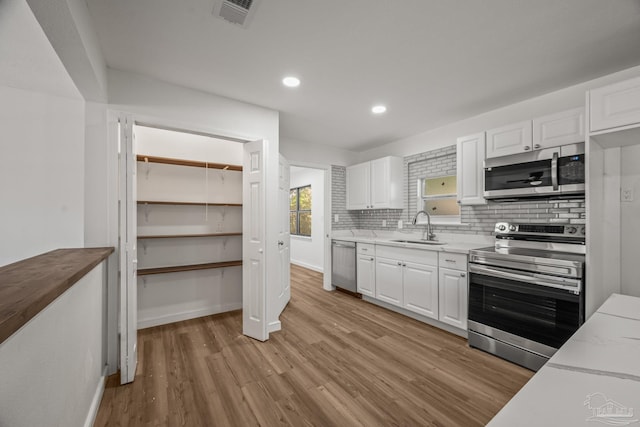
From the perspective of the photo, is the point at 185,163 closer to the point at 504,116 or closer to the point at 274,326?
the point at 274,326

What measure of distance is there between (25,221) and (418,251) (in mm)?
3563

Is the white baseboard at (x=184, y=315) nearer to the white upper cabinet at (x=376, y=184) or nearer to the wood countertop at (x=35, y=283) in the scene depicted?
the wood countertop at (x=35, y=283)

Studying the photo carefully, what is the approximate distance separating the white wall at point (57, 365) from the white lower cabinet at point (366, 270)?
3.12 m

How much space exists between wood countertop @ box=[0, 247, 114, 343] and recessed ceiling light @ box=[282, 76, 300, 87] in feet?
6.84

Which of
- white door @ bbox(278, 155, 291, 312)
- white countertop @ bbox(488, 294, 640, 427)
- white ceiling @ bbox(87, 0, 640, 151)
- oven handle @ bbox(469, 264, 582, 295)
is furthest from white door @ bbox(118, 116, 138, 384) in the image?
oven handle @ bbox(469, 264, 582, 295)

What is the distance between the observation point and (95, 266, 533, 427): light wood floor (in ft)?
5.90

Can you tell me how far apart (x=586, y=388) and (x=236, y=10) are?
91.0 inches

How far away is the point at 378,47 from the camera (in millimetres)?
2098

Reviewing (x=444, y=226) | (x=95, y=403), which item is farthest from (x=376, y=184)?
(x=95, y=403)

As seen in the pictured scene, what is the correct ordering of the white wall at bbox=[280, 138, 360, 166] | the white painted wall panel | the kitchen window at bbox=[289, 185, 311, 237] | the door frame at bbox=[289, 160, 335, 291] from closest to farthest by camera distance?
the white painted wall panel < the white wall at bbox=[280, 138, 360, 166] < the door frame at bbox=[289, 160, 335, 291] < the kitchen window at bbox=[289, 185, 311, 237]

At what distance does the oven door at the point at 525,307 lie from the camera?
2145mm

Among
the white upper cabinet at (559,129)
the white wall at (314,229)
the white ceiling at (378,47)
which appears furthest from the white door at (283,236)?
the white upper cabinet at (559,129)

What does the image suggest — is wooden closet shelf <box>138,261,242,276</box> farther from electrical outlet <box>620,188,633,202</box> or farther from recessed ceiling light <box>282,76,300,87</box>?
electrical outlet <box>620,188,633,202</box>

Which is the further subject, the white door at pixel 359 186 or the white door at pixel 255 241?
the white door at pixel 359 186
